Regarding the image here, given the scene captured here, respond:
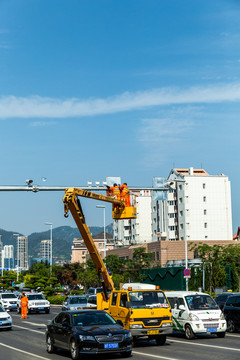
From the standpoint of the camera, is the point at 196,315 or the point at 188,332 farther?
the point at 188,332

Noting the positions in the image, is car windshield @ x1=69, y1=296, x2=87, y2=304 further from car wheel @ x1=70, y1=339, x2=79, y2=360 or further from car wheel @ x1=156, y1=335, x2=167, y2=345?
car wheel @ x1=70, y1=339, x2=79, y2=360

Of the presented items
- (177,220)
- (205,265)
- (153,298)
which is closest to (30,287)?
(205,265)

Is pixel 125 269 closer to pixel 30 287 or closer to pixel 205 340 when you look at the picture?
pixel 30 287

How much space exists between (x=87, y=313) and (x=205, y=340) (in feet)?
18.0

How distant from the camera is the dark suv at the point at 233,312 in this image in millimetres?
24312

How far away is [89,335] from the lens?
16.3 metres

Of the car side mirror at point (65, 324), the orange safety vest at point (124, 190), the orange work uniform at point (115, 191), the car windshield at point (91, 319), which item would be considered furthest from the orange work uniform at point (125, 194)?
the car side mirror at point (65, 324)

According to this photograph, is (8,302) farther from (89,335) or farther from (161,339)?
(89,335)

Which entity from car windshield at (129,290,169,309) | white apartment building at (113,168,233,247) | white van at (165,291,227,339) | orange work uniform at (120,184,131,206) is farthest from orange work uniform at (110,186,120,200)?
white apartment building at (113,168,233,247)

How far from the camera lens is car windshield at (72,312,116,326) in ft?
56.5

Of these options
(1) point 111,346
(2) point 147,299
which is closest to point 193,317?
(2) point 147,299

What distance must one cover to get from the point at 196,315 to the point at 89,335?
6.01m

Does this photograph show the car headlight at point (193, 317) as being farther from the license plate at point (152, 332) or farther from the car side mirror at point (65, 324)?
the car side mirror at point (65, 324)

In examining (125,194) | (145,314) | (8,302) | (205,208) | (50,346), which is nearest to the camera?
(50,346)
